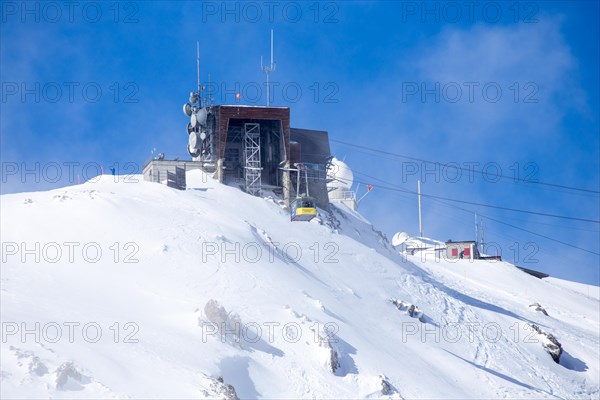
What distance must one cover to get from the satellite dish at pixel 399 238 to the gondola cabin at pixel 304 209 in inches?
1804

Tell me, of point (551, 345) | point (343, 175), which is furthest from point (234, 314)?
point (343, 175)

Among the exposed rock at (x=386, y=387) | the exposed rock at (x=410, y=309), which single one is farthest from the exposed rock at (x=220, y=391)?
the exposed rock at (x=410, y=309)

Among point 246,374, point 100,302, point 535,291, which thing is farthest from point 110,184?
point 535,291

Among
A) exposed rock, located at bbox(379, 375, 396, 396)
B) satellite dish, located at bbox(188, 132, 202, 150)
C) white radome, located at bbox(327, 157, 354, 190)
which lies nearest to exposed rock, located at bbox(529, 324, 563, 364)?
exposed rock, located at bbox(379, 375, 396, 396)

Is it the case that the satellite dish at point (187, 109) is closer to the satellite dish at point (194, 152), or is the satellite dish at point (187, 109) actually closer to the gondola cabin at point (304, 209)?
the satellite dish at point (194, 152)

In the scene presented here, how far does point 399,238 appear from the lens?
91.7 m

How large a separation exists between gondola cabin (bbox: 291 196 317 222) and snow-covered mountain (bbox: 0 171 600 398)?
117 centimetres

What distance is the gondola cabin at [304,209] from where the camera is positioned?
148ft

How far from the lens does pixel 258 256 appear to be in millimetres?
38156

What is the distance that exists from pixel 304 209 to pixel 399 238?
158ft

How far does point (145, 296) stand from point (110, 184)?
59.5 feet

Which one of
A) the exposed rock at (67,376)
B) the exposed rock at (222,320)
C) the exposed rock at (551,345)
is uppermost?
the exposed rock at (67,376)

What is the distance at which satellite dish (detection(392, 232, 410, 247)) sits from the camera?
9062cm

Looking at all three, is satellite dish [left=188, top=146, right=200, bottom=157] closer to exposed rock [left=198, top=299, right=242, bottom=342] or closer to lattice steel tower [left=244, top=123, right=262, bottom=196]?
lattice steel tower [left=244, top=123, right=262, bottom=196]
